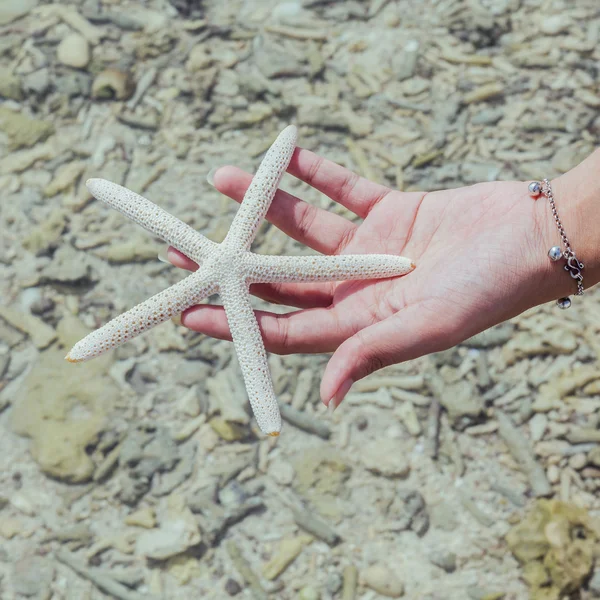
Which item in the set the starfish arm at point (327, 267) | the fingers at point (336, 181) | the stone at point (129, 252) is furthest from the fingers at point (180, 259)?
the stone at point (129, 252)

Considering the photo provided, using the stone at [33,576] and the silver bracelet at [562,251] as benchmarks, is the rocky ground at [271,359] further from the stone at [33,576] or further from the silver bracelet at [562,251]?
the silver bracelet at [562,251]

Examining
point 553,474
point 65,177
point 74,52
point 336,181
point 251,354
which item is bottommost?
point 553,474

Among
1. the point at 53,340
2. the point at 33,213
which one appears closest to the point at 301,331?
the point at 53,340

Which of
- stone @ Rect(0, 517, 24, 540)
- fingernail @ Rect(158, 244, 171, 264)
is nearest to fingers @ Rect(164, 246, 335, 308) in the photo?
fingernail @ Rect(158, 244, 171, 264)

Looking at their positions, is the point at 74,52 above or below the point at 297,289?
above

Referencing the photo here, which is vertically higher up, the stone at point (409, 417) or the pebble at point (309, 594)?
the stone at point (409, 417)

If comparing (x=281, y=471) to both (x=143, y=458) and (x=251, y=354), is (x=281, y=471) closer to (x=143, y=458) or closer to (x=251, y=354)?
(x=143, y=458)

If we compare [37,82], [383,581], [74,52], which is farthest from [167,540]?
[74,52]
